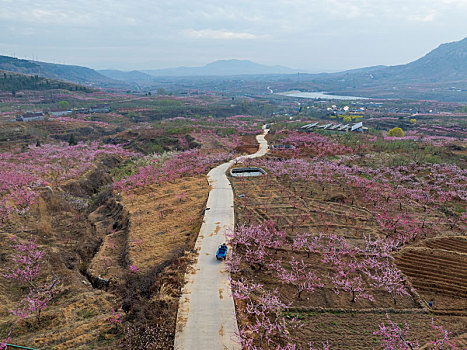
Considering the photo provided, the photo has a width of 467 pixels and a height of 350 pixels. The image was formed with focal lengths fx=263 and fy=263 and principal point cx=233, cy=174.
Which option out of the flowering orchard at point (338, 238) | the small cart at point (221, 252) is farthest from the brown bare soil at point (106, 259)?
the flowering orchard at point (338, 238)

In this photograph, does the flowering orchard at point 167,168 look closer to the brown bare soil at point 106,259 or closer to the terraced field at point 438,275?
the brown bare soil at point 106,259

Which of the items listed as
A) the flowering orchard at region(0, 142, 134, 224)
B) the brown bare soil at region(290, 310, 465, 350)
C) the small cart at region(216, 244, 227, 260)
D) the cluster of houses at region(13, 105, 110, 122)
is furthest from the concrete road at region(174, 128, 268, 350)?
the cluster of houses at region(13, 105, 110, 122)

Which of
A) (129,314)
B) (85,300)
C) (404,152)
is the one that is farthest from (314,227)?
(404,152)

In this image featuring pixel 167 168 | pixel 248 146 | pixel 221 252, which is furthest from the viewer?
pixel 248 146

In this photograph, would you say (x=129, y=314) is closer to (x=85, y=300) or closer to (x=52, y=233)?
(x=85, y=300)

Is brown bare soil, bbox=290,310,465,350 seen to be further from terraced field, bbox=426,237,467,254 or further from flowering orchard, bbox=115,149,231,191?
flowering orchard, bbox=115,149,231,191

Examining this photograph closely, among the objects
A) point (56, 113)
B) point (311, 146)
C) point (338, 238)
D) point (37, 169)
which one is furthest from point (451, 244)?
point (56, 113)

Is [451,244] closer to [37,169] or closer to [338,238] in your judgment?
[338,238]
